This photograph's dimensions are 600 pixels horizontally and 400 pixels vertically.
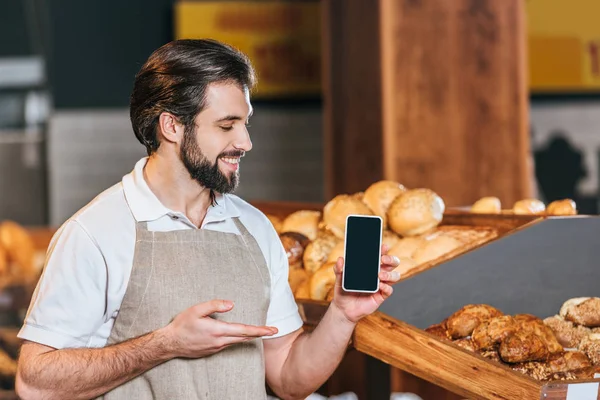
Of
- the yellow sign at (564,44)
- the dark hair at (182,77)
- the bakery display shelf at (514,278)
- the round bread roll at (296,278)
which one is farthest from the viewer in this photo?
the yellow sign at (564,44)

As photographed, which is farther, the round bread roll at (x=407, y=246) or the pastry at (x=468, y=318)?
the round bread roll at (x=407, y=246)

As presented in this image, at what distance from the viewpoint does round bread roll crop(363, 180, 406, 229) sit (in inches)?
107

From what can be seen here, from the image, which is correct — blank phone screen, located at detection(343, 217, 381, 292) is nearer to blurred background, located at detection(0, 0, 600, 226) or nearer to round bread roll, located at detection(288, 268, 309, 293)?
round bread roll, located at detection(288, 268, 309, 293)

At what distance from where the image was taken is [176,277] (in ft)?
6.07

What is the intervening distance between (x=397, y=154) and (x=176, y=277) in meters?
2.48

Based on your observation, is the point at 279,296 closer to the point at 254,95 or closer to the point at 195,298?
the point at 195,298

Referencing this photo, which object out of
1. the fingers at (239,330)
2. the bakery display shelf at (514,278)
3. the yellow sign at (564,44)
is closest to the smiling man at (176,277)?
the fingers at (239,330)

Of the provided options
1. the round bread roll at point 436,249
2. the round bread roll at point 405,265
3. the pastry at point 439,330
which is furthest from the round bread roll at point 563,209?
the pastry at point 439,330

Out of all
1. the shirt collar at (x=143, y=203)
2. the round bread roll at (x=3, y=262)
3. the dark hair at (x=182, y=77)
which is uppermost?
the dark hair at (x=182, y=77)

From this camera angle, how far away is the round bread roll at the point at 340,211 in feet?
8.91

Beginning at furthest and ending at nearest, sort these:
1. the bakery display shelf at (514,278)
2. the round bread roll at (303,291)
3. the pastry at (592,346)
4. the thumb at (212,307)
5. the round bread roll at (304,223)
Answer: the round bread roll at (304,223) → the round bread roll at (303,291) → the bakery display shelf at (514,278) → the pastry at (592,346) → the thumb at (212,307)

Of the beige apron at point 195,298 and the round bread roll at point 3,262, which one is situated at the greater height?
the beige apron at point 195,298

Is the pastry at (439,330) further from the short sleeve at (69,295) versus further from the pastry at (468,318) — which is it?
the short sleeve at (69,295)

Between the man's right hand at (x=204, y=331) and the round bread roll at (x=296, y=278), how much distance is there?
0.90 m
